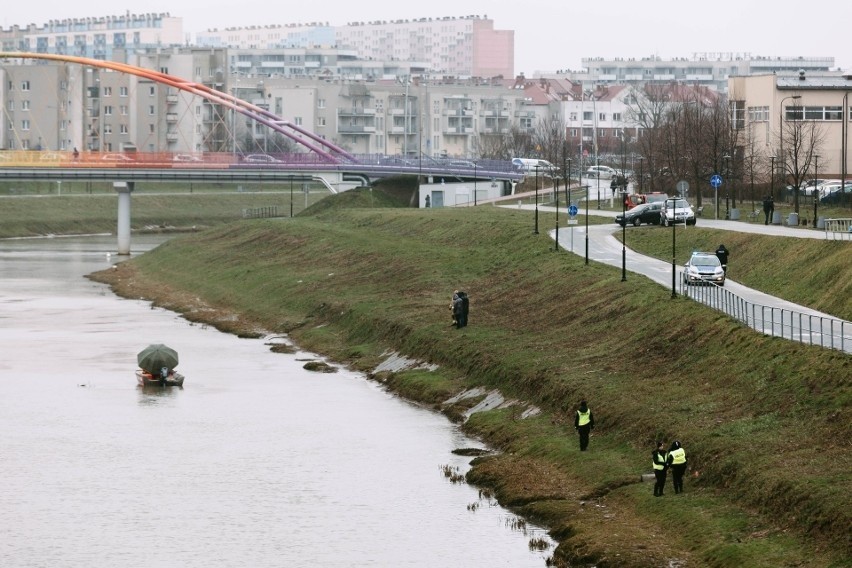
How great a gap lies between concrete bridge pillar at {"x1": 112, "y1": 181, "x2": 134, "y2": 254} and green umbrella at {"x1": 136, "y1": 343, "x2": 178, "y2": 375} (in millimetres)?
65647

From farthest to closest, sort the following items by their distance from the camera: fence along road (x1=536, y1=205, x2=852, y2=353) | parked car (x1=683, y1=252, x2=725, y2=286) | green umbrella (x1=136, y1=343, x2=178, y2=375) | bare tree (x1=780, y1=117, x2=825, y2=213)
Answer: bare tree (x1=780, y1=117, x2=825, y2=213) < parked car (x1=683, y1=252, x2=725, y2=286) < green umbrella (x1=136, y1=343, x2=178, y2=375) < fence along road (x1=536, y1=205, x2=852, y2=353)

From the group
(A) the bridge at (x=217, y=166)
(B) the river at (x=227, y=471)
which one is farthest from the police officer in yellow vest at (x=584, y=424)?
(A) the bridge at (x=217, y=166)

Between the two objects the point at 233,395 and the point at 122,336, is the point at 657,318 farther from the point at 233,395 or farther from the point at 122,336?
the point at 122,336

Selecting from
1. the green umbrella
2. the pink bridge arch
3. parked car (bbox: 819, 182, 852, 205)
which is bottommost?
the green umbrella

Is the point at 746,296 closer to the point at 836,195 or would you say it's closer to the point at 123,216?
the point at 836,195

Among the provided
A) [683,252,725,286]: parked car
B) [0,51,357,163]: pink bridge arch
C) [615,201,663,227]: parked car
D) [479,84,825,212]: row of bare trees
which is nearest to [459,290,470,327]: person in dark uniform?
[683,252,725,286]: parked car

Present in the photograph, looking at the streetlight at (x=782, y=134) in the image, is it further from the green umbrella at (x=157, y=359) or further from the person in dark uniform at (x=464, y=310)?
the green umbrella at (x=157, y=359)

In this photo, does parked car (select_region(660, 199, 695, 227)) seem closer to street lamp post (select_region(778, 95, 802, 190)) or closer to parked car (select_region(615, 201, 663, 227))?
parked car (select_region(615, 201, 663, 227))

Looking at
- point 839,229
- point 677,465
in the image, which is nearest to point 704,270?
point 839,229

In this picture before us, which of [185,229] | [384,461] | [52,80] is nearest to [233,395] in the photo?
[384,461]

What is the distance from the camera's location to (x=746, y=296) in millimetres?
59938

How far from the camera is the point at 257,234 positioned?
117 meters

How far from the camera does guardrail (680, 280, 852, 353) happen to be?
47156 mm

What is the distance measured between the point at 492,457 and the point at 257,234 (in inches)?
2796
